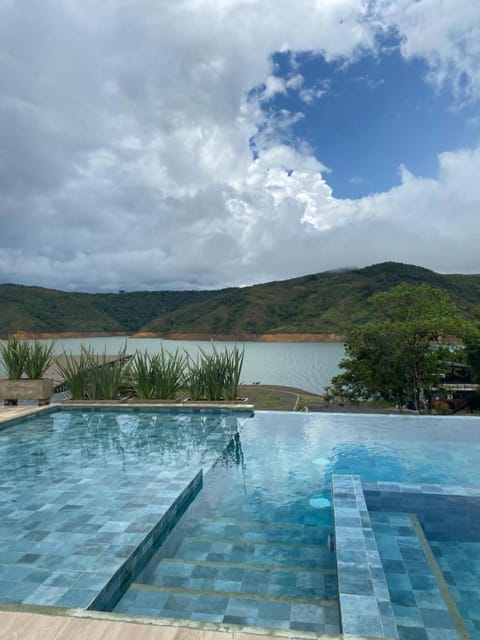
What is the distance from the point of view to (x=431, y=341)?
17.0 meters

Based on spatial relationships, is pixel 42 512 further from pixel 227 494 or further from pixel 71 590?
pixel 227 494

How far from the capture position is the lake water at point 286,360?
109ft

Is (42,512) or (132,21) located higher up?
(132,21)

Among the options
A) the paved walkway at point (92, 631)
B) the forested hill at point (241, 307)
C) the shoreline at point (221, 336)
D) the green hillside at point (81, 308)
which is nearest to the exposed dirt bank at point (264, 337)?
the shoreline at point (221, 336)

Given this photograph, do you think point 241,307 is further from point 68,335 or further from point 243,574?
point 243,574

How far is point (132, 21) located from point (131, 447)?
6.74 meters

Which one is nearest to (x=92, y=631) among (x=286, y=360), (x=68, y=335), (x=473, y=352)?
(x=473, y=352)

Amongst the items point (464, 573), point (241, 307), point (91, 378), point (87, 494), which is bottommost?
point (464, 573)

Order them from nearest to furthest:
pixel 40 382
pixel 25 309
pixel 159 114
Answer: pixel 40 382 < pixel 159 114 < pixel 25 309

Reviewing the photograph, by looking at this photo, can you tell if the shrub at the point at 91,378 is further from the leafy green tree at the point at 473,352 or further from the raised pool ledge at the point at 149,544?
the leafy green tree at the point at 473,352

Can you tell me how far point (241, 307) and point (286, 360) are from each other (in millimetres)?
16361

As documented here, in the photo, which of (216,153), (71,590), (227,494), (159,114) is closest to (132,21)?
Answer: (159,114)

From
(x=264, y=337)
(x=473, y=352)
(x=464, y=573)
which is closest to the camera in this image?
(x=464, y=573)

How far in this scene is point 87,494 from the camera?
3.33 meters
